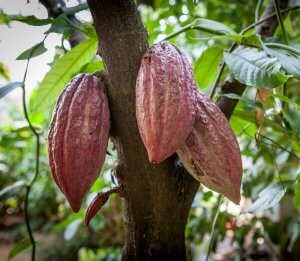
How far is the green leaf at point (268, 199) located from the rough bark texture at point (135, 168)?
237mm

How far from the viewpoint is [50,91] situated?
0.74 m

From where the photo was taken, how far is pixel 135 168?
502 millimetres

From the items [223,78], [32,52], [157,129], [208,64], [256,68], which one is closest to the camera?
[157,129]

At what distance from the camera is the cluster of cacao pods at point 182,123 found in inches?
16.9

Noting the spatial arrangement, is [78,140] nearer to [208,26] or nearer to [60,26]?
[60,26]

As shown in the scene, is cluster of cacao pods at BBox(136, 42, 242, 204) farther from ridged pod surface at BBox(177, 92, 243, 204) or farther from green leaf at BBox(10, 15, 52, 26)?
green leaf at BBox(10, 15, 52, 26)

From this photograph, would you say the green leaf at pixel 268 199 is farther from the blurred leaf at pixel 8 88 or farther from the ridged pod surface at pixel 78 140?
the blurred leaf at pixel 8 88

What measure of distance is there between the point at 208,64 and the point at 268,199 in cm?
32

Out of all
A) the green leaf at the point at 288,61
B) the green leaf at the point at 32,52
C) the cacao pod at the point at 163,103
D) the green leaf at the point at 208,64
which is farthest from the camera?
the green leaf at the point at 208,64

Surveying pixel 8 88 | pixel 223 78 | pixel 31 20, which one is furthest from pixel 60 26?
pixel 223 78

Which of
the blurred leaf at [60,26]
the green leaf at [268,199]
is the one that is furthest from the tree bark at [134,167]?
the green leaf at [268,199]

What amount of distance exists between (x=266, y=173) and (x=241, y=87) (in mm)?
931

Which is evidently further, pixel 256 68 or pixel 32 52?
pixel 32 52

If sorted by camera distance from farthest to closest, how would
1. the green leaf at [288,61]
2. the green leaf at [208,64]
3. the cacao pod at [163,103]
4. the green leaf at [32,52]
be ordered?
the green leaf at [208,64], the green leaf at [32,52], the green leaf at [288,61], the cacao pod at [163,103]
